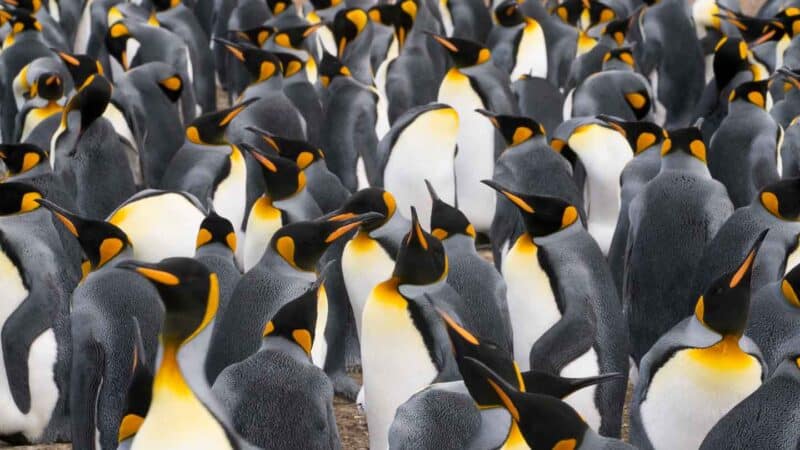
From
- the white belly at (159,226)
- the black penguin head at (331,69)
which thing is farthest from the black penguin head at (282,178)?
the black penguin head at (331,69)

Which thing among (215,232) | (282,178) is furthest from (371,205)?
(215,232)

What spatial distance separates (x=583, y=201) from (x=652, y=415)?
2307 millimetres

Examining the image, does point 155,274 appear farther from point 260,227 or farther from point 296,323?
point 260,227

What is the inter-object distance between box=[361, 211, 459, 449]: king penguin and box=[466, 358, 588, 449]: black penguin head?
3.85 ft

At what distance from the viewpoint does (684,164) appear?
5254mm

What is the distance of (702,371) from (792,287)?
→ 44 cm

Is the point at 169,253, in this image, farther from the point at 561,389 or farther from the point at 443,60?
the point at 443,60

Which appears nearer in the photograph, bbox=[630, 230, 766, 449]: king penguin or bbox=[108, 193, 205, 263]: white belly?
bbox=[630, 230, 766, 449]: king penguin

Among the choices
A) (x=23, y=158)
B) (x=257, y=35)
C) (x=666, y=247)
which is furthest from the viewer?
(x=257, y=35)

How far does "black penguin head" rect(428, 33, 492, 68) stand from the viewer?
6.93 m

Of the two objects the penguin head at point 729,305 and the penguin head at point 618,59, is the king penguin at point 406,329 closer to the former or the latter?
the penguin head at point 729,305

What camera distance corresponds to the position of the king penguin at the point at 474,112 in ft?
22.4

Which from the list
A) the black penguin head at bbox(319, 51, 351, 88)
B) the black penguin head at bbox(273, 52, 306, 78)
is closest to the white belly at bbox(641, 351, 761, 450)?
the black penguin head at bbox(319, 51, 351, 88)

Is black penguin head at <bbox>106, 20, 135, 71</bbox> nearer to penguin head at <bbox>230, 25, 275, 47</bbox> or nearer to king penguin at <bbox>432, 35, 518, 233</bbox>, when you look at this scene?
penguin head at <bbox>230, 25, 275, 47</bbox>
